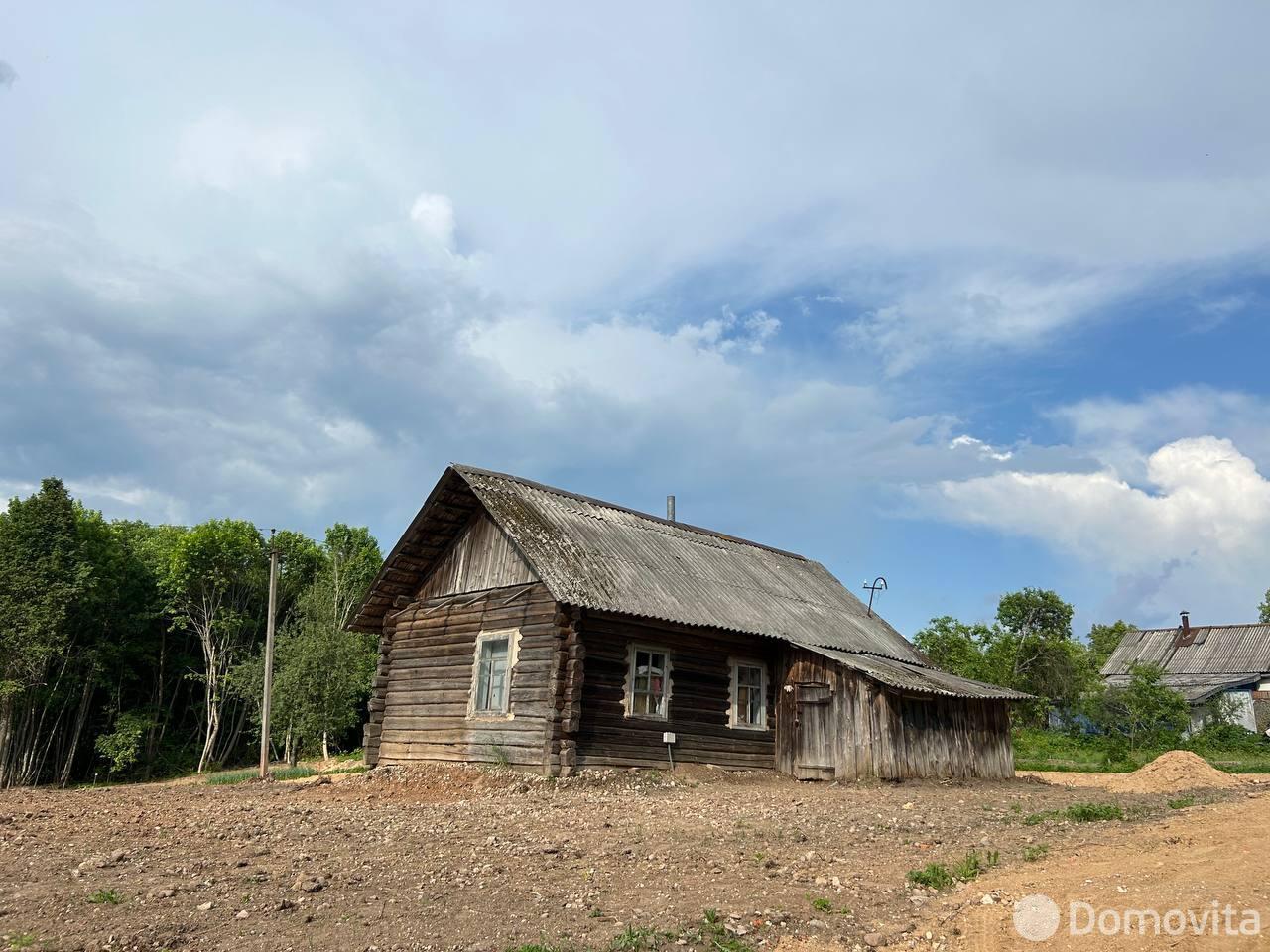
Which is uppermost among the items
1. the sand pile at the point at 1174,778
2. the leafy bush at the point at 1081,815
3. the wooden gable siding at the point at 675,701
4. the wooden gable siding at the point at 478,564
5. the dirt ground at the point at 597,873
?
the wooden gable siding at the point at 478,564

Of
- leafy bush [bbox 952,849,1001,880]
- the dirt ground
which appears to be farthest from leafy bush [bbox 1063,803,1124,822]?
leafy bush [bbox 952,849,1001,880]

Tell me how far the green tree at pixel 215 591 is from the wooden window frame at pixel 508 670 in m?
22.9

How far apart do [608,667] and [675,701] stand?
1847 mm

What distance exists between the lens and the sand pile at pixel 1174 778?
19750 millimetres

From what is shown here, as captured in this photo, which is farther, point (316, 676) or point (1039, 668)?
point (1039, 668)

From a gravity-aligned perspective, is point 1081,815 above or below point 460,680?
below

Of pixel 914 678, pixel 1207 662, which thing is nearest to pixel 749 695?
pixel 914 678

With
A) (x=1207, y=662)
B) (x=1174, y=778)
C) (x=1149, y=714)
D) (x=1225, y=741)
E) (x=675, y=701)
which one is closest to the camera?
(x=675, y=701)

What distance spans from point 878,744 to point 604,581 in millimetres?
6592

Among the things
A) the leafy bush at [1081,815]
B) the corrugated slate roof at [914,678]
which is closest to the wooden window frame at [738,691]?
the corrugated slate roof at [914,678]

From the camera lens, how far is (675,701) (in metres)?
19.6

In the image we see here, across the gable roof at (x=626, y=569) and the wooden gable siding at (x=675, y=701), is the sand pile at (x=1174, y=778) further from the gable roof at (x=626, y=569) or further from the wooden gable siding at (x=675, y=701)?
the wooden gable siding at (x=675, y=701)

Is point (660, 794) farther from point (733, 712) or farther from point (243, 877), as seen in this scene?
point (243, 877)

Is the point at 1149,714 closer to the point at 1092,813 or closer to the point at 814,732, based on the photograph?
the point at 814,732
